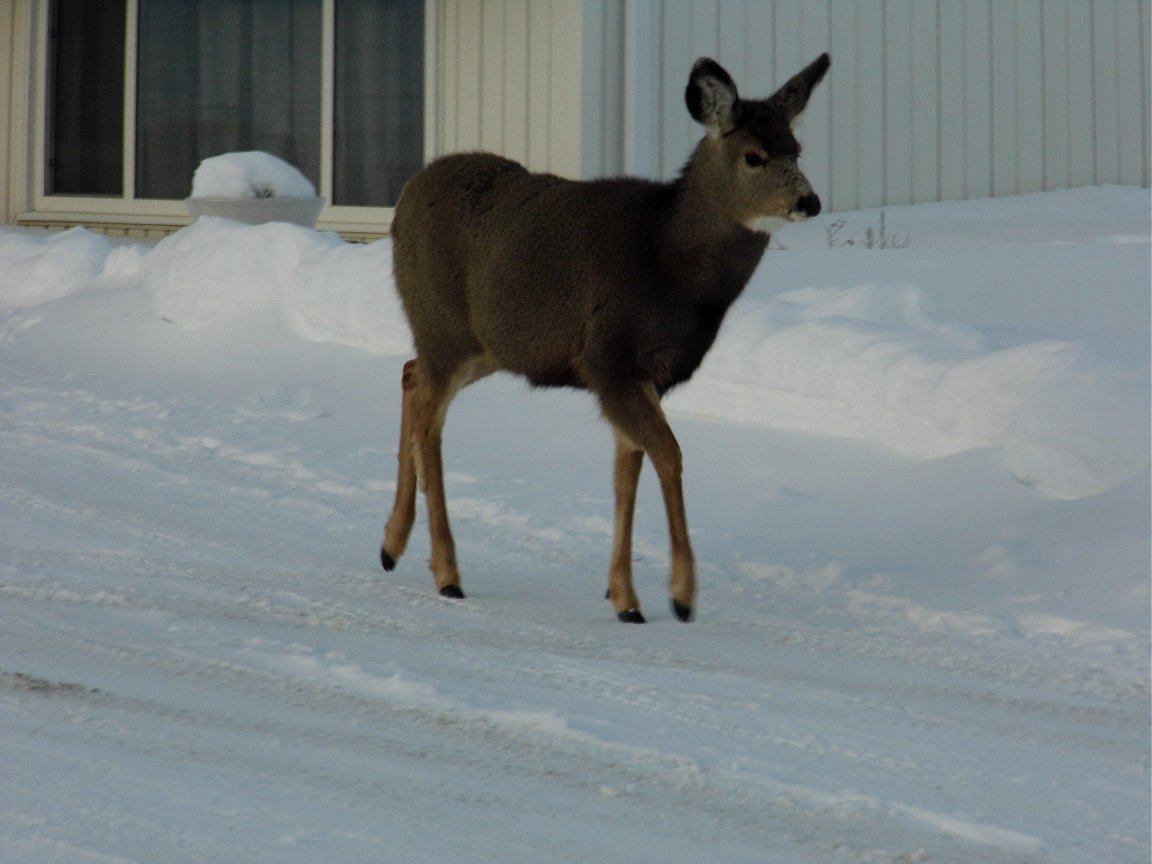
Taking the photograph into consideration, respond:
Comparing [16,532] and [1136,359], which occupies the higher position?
[1136,359]

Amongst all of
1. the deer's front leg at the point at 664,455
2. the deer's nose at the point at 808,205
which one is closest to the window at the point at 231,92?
the deer's front leg at the point at 664,455

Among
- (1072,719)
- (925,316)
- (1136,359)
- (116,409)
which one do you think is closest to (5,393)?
(116,409)

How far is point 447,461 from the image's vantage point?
8.78m

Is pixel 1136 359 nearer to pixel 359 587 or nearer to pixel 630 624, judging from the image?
pixel 630 624

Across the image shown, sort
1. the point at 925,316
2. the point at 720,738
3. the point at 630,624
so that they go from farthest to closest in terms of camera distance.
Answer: the point at 925,316
the point at 630,624
the point at 720,738

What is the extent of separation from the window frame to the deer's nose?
33.5 feet

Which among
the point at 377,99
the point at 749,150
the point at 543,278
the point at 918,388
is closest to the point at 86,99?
the point at 377,99

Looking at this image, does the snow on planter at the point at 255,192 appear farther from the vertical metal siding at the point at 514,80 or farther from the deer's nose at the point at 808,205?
the deer's nose at the point at 808,205

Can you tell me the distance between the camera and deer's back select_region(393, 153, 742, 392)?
243 inches

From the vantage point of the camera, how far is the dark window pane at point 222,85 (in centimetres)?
1655

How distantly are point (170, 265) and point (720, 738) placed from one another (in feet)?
29.4

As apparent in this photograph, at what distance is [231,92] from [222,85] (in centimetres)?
12

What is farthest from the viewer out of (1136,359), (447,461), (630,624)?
(447,461)

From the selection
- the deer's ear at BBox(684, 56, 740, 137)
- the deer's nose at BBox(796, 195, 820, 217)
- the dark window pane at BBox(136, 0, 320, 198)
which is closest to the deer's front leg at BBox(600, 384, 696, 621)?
the deer's nose at BBox(796, 195, 820, 217)
